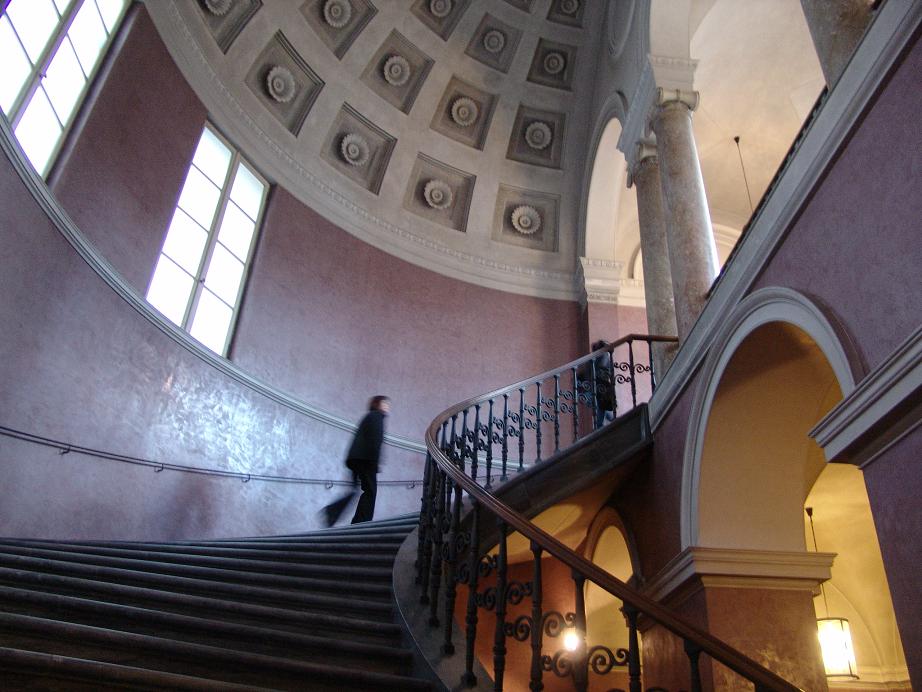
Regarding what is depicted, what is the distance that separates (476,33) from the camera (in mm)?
11531

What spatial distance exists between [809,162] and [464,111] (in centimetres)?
877

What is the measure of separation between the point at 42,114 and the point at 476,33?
23.7 feet

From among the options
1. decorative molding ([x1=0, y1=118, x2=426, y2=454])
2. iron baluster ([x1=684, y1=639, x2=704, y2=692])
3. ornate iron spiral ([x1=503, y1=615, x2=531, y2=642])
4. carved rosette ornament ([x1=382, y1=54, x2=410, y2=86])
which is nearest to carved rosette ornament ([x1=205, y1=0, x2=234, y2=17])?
carved rosette ornament ([x1=382, y1=54, x2=410, y2=86])

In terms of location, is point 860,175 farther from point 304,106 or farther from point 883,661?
point 304,106

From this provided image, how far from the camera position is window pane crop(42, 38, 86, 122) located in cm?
627

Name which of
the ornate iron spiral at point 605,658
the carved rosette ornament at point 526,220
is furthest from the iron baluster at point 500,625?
the carved rosette ornament at point 526,220

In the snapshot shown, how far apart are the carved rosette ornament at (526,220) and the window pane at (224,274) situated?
16.0 ft

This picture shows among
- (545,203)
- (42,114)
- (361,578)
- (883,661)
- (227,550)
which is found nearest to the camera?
(361,578)

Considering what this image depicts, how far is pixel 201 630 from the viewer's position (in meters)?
3.05

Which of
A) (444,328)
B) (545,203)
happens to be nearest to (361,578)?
(444,328)

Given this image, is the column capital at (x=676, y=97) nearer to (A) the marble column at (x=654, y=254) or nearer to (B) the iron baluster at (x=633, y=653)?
(A) the marble column at (x=654, y=254)

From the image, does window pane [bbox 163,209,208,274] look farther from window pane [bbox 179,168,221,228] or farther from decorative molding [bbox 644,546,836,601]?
decorative molding [bbox 644,546,836,601]

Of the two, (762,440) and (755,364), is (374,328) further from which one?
(755,364)

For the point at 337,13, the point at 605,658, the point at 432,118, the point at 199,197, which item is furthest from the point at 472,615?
the point at 432,118
